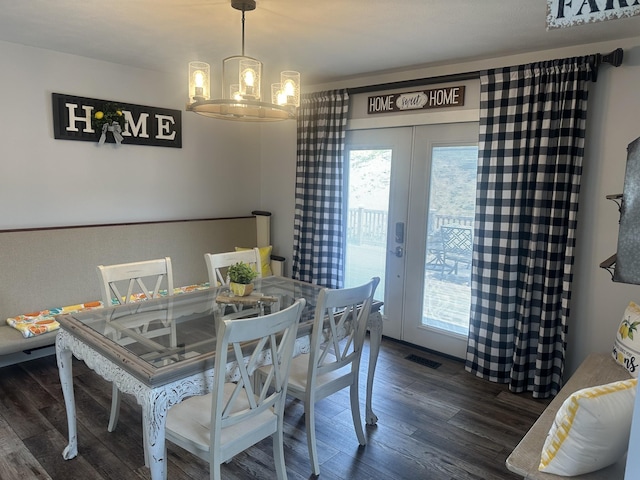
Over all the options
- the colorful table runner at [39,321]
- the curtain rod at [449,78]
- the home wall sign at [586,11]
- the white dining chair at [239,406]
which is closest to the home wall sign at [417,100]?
the curtain rod at [449,78]

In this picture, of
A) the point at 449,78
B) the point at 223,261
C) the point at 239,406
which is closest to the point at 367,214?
the point at 449,78

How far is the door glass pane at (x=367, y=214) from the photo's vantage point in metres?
4.13

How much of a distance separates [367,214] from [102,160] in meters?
2.50

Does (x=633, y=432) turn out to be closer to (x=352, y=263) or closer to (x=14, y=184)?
(x=352, y=263)

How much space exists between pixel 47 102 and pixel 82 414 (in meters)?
2.46

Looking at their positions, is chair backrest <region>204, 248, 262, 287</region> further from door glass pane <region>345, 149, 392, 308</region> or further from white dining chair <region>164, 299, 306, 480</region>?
door glass pane <region>345, 149, 392, 308</region>

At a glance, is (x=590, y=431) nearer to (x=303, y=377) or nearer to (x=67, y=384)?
(x=303, y=377)

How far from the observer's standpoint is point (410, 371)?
3535 millimetres

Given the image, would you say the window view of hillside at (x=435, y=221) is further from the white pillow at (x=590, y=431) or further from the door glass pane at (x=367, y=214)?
the white pillow at (x=590, y=431)

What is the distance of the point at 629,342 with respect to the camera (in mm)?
2445

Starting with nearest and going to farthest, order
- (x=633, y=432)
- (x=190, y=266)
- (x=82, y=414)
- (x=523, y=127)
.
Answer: (x=633, y=432) → (x=82, y=414) → (x=523, y=127) → (x=190, y=266)

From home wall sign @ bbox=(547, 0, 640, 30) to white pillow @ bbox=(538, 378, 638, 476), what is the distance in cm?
110

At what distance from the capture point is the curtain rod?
282 cm

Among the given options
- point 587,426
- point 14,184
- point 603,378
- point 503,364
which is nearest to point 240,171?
point 14,184
